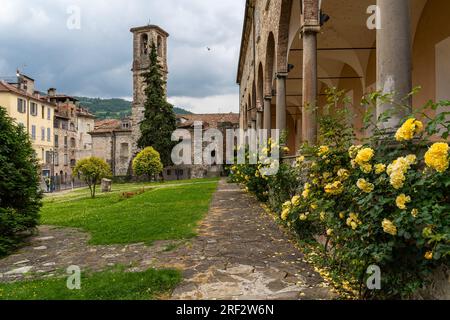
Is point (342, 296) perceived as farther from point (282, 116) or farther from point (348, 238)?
point (282, 116)

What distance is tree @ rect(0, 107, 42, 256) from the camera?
20.0ft

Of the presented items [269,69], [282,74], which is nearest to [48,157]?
[269,69]

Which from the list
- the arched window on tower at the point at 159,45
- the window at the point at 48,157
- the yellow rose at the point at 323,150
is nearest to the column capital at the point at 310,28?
the yellow rose at the point at 323,150

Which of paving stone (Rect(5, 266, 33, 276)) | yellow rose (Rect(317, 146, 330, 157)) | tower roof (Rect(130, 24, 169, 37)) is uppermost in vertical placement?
tower roof (Rect(130, 24, 169, 37))

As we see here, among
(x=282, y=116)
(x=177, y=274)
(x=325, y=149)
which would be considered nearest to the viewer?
(x=325, y=149)

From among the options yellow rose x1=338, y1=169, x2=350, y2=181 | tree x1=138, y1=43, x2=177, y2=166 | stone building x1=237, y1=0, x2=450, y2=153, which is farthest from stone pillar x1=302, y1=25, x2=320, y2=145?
tree x1=138, y1=43, x2=177, y2=166

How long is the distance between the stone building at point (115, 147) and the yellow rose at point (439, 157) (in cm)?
4723

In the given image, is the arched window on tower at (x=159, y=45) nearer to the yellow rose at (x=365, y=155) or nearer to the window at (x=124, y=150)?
the window at (x=124, y=150)

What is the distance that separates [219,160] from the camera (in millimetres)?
44094

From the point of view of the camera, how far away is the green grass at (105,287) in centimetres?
347

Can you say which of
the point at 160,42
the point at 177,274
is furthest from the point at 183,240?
the point at 160,42

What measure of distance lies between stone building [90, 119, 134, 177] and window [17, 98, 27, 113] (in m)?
11.2

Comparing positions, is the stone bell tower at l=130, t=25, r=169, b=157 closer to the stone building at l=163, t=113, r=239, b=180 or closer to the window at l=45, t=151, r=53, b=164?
the stone building at l=163, t=113, r=239, b=180
